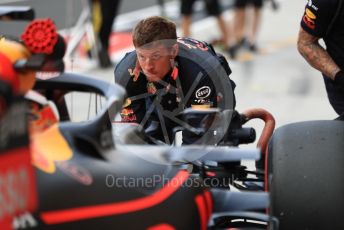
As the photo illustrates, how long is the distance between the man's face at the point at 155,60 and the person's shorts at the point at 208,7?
23.7ft

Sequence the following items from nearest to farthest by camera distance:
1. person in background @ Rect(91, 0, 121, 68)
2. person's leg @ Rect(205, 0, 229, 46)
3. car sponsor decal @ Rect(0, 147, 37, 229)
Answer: car sponsor decal @ Rect(0, 147, 37, 229)
person in background @ Rect(91, 0, 121, 68)
person's leg @ Rect(205, 0, 229, 46)

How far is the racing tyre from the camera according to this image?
389cm

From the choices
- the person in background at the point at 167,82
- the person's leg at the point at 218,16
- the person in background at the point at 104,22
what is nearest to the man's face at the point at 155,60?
the person in background at the point at 167,82

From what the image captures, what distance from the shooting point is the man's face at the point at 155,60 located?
177 inches

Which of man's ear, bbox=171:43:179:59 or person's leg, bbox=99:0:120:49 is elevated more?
man's ear, bbox=171:43:179:59

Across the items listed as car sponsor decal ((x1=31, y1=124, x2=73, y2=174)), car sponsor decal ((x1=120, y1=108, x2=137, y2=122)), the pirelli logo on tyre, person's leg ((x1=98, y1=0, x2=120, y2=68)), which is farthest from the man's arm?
person's leg ((x1=98, y1=0, x2=120, y2=68))

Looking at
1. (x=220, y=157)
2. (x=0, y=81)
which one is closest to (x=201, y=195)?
(x=220, y=157)

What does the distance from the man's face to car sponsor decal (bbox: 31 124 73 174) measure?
1.23 m

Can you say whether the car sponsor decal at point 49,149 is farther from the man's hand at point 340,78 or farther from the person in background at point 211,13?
the person in background at point 211,13

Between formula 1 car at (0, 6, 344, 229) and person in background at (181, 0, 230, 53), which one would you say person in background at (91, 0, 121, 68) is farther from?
formula 1 car at (0, 6, 344, 229)

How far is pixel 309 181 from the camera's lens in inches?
155

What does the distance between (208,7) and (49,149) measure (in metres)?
9.37

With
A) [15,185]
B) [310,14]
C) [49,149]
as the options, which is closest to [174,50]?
[310,14]

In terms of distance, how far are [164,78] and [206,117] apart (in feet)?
2.88
